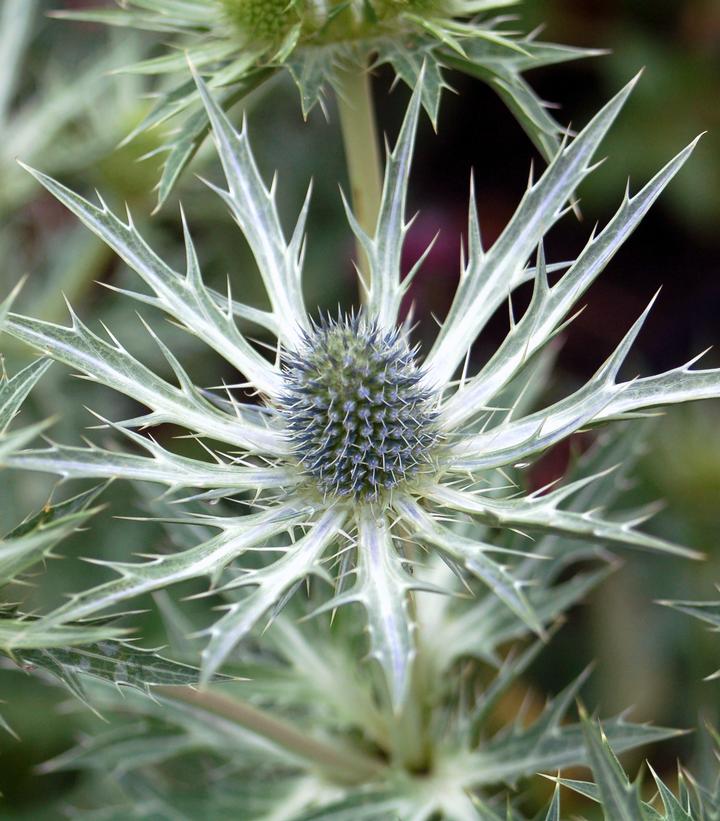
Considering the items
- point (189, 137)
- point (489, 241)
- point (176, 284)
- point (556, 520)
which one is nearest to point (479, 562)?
point (556, 520)

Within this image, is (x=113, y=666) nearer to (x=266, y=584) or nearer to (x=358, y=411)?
(x=266, y=584)

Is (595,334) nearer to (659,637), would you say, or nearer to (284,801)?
(659,637)

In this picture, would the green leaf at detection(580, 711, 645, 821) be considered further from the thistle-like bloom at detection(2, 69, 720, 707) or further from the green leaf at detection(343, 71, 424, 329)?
the green leaf at detection(343, 71, 424, 329)

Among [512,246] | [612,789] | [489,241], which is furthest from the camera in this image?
[489,241]

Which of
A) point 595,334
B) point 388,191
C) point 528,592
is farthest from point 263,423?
point 595,334

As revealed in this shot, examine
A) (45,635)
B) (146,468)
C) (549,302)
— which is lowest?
(45,635)

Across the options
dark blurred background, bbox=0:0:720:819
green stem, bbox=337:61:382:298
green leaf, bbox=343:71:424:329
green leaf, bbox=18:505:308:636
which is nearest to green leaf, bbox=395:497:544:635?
green leaf, bbox=18:505:308:636

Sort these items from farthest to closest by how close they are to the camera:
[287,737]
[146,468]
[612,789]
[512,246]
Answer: [287,737], [512,246], [146,468], [612,789]
